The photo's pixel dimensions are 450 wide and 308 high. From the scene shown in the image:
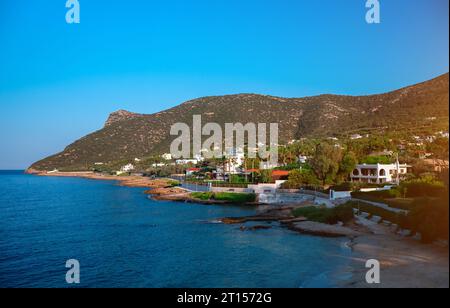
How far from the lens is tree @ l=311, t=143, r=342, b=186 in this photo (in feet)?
178

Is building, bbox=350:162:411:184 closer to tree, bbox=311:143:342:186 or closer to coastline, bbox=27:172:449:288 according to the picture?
tree, bbox=311:143:342:186

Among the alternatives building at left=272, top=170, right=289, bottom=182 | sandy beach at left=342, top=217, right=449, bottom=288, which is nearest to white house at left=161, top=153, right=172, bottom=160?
building at left=272, top=170, right=289, bottom=182

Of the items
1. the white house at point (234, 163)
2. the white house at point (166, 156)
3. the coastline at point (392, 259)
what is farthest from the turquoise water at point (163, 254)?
the white house at point (166, 156)

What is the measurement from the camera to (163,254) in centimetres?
2741

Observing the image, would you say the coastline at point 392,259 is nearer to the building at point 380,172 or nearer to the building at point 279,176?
the building at point 380,172

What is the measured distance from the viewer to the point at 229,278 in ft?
68.8

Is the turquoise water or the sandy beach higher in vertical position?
the sandy beach

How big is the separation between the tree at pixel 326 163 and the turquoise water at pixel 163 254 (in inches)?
737

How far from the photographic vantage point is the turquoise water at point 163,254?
21.0 metres

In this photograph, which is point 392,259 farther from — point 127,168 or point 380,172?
point 127,168

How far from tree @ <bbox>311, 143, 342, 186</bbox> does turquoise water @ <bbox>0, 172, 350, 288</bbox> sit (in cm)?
1873

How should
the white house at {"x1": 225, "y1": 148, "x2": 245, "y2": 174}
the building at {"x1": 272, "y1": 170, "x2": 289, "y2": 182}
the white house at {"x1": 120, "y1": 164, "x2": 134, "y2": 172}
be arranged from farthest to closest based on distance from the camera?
the white house at {"x1": 120, "y1": 164, "x2": 134, "y2": 172}
the white house at {"x1": 225, "y1": 148, "x2": 245, "y2": 174}
the building at {"x1": 272, "y1": 170, "x2": 289, "y2": 182}

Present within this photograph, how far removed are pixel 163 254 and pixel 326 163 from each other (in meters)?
33.5

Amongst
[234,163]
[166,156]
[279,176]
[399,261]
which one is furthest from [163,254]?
[166,156]
